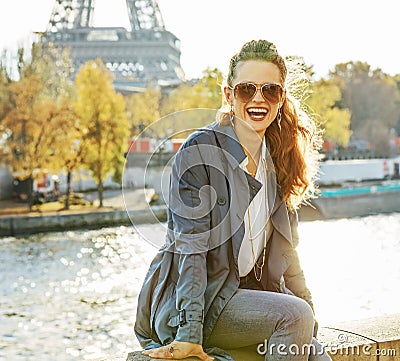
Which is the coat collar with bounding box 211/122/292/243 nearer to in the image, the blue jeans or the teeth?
the teeth

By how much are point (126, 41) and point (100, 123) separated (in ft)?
57.3

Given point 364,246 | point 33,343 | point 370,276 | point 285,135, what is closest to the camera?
point 285,135

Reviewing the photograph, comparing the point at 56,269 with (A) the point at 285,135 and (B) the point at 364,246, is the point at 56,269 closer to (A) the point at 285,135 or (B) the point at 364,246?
(B) the point at 364,246

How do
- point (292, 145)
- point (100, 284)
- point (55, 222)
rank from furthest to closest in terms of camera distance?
point (55, 222) → point (100, 284) → point (292, 145)

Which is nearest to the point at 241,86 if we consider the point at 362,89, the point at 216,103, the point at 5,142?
the point at 5,142

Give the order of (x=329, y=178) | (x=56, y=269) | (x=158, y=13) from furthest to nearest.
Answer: (x=158, y=13)
(x=329, y=178)
(x=56, y=269)

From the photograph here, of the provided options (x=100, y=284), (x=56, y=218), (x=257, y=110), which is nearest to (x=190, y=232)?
(x=257, y=110)

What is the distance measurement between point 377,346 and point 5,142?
16359 mm

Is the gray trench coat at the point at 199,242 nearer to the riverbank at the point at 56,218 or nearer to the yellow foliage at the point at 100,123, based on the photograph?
the riverbank at the point at 56,218

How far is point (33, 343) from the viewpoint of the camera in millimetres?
7488

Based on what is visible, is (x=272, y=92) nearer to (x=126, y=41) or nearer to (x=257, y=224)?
(x=257, y=224)

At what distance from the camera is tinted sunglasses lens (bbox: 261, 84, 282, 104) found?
176cm

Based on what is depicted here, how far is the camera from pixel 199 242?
1.67 metres

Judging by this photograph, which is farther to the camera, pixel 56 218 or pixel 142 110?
pixel 142 110
